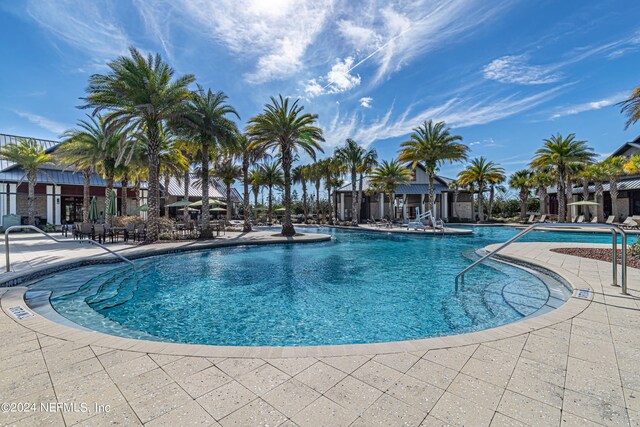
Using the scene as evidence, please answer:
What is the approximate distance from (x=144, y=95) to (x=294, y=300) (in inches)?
526

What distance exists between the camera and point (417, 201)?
40781 millimetres

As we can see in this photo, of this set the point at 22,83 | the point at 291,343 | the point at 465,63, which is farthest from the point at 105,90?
the point at 465,63

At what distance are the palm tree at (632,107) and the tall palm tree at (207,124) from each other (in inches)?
710

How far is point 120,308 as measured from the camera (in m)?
5.63

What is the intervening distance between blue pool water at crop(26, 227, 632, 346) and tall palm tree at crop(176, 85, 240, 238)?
876 cm

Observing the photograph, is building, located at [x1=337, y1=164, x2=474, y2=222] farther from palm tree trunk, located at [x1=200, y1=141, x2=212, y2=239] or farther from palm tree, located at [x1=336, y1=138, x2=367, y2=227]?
palm tree trunk, located at [x1=200, y1=141, x2=212, y2=239]

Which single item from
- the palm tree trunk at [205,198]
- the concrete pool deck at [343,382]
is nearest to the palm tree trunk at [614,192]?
the concrete pool deck at [343,382]

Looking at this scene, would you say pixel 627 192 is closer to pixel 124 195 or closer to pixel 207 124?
pixel 207 124

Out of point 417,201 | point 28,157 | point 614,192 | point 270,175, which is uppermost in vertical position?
point 270,175

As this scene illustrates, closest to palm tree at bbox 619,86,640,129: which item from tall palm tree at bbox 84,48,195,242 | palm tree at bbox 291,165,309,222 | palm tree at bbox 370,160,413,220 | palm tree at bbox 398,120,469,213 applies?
palm tree at bbox 398,120,469,213

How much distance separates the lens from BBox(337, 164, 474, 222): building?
123 ft

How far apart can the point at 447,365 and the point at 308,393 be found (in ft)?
4.64

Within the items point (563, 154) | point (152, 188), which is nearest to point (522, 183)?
point (563, 154)

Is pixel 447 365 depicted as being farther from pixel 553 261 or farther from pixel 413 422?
pixel 553 261
